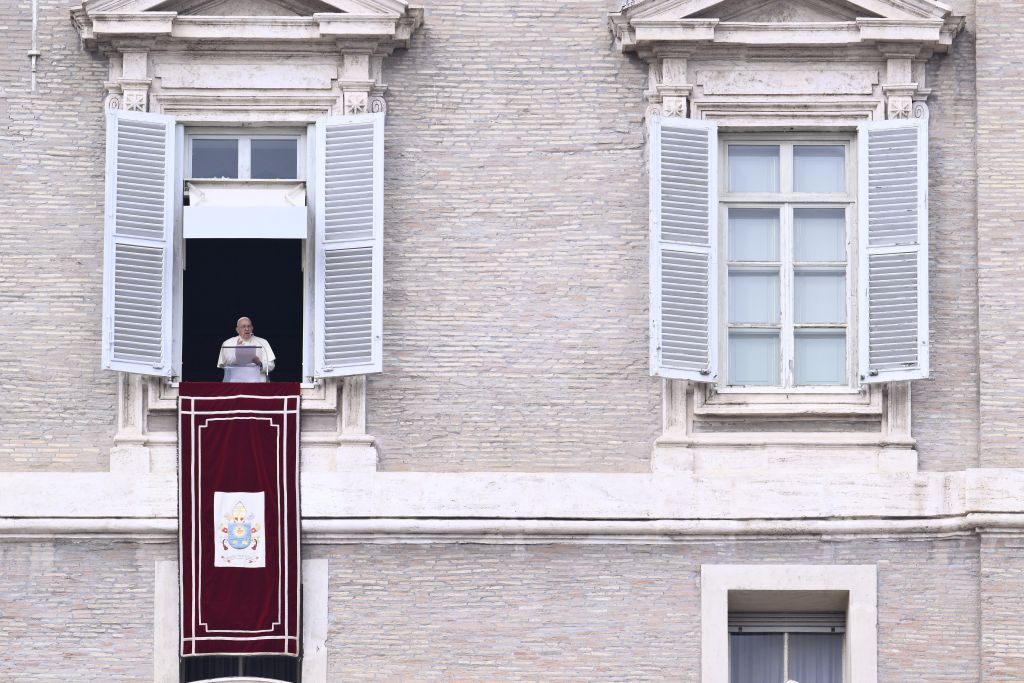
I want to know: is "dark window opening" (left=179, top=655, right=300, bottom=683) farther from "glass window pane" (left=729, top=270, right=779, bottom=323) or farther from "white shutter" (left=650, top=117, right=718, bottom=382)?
"glass window pane" (left=729, top=270, right=779, bottom=323)

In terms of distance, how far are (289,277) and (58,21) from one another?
336 centimetres

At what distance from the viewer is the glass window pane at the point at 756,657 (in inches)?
891

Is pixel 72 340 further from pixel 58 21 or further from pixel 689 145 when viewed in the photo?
pixel 689 145

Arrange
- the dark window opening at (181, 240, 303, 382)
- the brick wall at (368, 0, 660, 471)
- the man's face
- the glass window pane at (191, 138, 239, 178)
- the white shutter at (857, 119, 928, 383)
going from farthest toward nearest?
the dark window opening at (181, 240, 303, 382) → the glass window pane at (191, 138, 239, 178) → the man's face → the brick wall at (368, 0, 660, 471) → the white shutter at (857, 119, 928, 383)

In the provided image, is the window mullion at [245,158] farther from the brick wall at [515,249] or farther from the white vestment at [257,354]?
the white vestment at [257,354]

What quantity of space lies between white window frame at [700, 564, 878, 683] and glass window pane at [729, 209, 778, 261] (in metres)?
2.52

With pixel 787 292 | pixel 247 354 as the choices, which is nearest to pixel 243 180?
pixel 247 354

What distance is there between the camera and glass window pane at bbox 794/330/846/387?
2280 cm

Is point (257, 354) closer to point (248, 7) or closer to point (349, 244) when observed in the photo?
point (349, 244)

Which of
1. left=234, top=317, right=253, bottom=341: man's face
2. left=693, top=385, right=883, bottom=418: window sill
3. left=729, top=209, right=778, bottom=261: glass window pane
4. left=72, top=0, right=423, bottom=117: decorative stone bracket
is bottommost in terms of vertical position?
left=693, top=385, right=883, bottom=418: window sill

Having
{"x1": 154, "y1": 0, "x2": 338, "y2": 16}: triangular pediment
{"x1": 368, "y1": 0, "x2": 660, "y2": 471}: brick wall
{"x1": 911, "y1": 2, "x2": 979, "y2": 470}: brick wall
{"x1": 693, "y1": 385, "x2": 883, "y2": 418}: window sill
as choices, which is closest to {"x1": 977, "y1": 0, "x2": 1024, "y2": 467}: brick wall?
{"x1": 911, "y1": 2, "x2": 979, "y2": 470}: brick wall

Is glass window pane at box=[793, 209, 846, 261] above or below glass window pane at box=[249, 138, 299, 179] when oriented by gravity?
below

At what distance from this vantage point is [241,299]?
2506cm

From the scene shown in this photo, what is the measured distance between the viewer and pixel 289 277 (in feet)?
82.3
